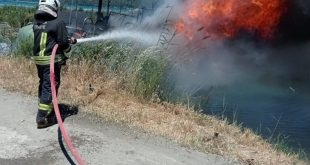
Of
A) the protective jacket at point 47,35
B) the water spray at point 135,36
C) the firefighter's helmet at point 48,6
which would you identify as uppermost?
the firefighter's helmet at point 48,6

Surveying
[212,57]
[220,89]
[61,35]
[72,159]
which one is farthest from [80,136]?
[212,57]

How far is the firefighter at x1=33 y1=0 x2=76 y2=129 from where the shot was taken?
582 cm

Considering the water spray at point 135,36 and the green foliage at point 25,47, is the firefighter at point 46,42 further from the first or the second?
the green foliage at point 25,47

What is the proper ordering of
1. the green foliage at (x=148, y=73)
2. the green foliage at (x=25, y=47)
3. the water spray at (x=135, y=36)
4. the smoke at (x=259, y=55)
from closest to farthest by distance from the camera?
the green foliage at (x=148, y=73) < the water spray at (x=135, y=36) < the green foliage at (x=25, y=47) < the smoke at (x=259, y=55)

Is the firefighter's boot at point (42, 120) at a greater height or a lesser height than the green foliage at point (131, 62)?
lesser

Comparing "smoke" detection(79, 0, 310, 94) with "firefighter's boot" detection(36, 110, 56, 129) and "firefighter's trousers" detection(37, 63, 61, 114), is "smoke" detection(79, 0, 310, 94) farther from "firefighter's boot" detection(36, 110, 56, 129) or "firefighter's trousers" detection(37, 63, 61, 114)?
"firefighter's boot" detection(36, 110, 56, 129)

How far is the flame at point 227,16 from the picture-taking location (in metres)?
13.5

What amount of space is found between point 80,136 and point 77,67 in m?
3.51

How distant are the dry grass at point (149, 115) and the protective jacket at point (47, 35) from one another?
4.09 feet

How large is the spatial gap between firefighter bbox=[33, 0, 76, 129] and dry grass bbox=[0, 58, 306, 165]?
0.94 metres

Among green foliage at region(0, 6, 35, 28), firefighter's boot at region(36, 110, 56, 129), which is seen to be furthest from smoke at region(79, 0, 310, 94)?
firefighter's boot at region(36, 110, 56, 129)

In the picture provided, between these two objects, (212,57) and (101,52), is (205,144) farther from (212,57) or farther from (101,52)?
(212,57)

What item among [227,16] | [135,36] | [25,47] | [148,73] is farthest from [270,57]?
[148,73]

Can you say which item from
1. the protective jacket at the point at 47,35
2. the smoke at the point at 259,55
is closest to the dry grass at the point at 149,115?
the protective jacket at the point at 47,35
